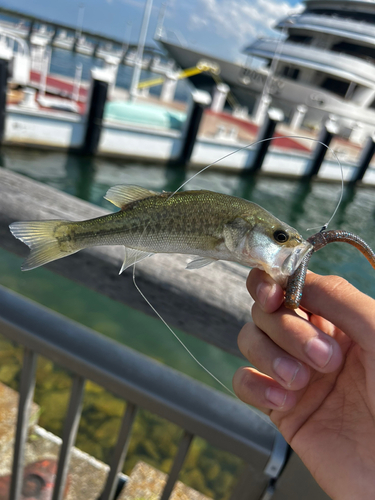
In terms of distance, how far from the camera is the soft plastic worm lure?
0.65m

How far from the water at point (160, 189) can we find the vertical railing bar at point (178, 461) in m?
2.03

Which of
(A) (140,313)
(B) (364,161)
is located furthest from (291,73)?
(A) (140,313)

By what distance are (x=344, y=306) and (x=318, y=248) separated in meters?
0.32

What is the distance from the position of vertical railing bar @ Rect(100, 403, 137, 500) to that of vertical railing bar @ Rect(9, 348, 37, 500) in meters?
0.42

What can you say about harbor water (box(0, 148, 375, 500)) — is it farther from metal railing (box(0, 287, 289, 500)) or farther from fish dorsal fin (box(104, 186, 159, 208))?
fish dorsal fin (box(104, 186, 159, 208))

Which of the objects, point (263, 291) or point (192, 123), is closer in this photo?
point (263, 291)

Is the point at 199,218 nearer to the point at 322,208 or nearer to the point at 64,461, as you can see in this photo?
the point at 64,461

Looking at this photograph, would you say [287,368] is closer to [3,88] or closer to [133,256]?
[133,256]

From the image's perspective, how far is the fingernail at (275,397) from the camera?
3.48 feet

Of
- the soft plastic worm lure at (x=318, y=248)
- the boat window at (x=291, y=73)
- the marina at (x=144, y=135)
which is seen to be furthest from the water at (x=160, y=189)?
the boat window at (x=291, y=73)

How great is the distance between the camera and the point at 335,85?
29078mm

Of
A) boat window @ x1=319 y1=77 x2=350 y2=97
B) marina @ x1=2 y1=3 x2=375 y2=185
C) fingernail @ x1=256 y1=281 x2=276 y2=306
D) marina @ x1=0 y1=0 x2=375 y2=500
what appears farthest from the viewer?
boat window @ x1=319 y1=77 x2=350 y2=97

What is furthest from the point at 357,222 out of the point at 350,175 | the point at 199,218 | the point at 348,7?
the point at 348,7

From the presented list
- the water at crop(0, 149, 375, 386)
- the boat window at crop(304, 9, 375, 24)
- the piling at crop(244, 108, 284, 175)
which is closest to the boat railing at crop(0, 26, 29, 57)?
the water at crop(0, 149, 375, 386)
